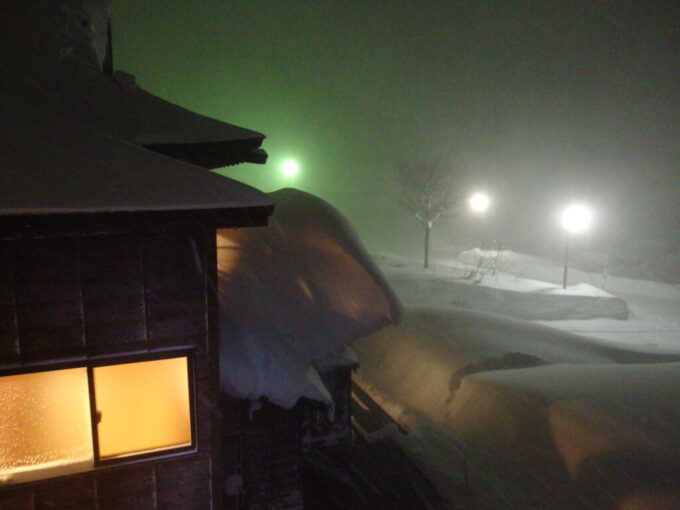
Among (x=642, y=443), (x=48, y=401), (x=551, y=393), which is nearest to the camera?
(x=48, y=401)

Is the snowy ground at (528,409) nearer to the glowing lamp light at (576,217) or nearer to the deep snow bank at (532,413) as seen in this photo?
the deep snow bank at (532,413)

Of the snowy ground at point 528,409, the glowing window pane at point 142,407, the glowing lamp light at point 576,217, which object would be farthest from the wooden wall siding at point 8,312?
the glowing lamp light at point 576,217

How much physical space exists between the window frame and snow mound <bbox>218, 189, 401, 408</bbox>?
100 centimetres

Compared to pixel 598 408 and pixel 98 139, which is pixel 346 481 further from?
pixel 98 139

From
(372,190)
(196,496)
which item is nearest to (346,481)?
(196,496)

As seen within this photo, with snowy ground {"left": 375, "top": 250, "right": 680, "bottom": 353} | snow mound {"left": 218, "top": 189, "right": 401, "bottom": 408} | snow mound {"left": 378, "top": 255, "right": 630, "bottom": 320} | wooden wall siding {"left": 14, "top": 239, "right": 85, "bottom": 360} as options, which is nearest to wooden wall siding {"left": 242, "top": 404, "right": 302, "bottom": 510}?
snow mound {"left": 218, "top": 189, "right": 401, "bottom": 408}

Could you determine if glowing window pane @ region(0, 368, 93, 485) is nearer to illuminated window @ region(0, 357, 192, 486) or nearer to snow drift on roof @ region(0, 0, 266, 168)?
illuminated window @ region(0, 357, 192, 486)

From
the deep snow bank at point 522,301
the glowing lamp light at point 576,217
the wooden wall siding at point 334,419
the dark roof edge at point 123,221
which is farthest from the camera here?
the glowing lamp light at point 576,217

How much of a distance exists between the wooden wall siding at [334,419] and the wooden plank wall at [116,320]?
3064mm

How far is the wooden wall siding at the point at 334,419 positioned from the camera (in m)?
6.99

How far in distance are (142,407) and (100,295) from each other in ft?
3.43

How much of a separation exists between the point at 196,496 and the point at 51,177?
119 inches

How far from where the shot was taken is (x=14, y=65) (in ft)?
14.7

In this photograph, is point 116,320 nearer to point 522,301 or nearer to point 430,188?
point 522,301
